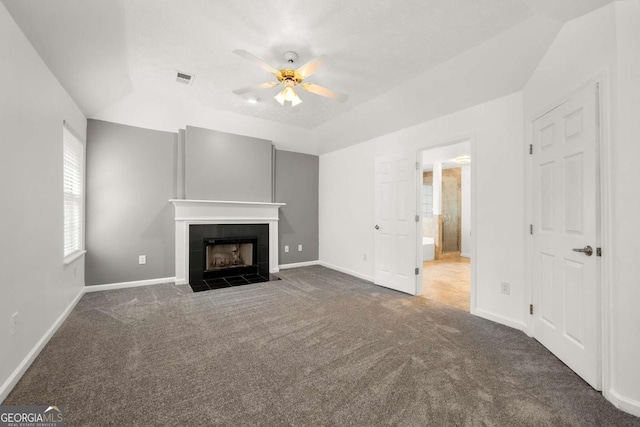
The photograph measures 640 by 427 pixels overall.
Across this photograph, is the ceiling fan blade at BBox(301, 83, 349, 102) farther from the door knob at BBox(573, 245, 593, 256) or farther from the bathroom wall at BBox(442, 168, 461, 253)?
the bathroom wall at BBox(442, 168, 461, 253)


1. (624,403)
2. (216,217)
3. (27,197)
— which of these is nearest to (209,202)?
(216,217)

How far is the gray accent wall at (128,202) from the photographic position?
3.76 metres

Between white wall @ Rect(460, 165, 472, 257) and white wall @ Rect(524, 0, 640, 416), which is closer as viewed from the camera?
white wall @ Rect(524, 0, 640, 416)

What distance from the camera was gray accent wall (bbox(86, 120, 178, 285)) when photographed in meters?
3.76

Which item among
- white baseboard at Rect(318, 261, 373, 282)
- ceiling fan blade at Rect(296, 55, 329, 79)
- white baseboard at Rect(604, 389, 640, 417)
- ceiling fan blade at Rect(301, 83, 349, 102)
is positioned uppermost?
ceiling fan blade at Rect(296, 55, 329, 79)

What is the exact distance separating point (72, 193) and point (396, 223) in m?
4.38

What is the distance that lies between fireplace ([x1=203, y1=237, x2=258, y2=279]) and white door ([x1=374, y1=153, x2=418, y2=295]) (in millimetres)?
2311

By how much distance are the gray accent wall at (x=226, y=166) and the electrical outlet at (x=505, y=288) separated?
12.6 ft

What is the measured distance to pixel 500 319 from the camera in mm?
2816

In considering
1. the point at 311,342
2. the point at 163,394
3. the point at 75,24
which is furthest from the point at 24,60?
the point at 311,342

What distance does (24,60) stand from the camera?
1.95m

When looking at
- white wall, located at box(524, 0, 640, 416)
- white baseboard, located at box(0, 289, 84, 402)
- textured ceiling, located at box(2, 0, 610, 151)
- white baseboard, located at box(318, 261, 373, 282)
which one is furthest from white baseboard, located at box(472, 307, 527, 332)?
white baseboard, located at box(0, 289, 84, 402)

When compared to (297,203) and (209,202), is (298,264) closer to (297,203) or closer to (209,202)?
(297,203)

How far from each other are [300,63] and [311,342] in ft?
9.53
